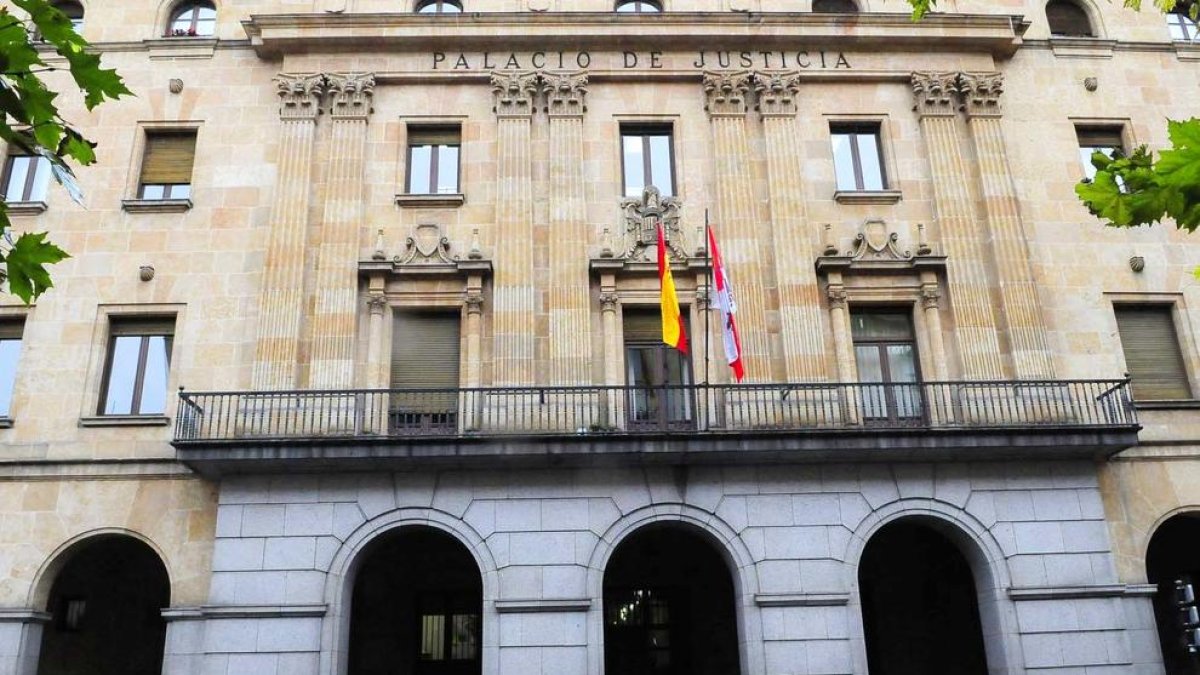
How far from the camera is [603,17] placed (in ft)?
70.0

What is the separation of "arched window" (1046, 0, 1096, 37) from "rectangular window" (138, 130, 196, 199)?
70.0ft

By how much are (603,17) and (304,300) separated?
945 centimetres

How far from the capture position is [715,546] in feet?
58.1

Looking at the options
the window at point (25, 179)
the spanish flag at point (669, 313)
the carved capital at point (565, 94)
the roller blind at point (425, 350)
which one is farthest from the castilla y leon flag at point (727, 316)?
the window at point (25, 179)

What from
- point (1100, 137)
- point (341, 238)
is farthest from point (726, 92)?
point (341, 238)

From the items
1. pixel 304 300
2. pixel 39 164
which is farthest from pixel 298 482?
pixel 39 164

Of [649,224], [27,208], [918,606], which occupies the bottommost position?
[918,606]

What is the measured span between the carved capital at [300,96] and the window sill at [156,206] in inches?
116

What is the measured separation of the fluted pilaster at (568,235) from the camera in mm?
18953

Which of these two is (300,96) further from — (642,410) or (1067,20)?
(1067,20)

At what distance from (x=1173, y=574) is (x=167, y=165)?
24559 mm

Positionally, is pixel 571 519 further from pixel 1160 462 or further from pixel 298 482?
pixel 1160 462

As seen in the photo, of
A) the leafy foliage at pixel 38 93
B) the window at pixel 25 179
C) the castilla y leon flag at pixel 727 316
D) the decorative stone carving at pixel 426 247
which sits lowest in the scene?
the leafy foliage at pixel 38 93

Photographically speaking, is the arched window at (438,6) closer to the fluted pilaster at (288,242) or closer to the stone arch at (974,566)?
the fluted pilaster at (288,242)
